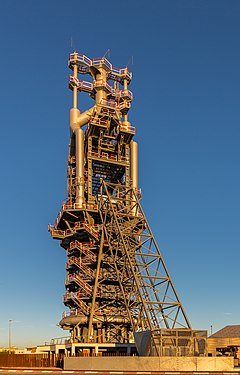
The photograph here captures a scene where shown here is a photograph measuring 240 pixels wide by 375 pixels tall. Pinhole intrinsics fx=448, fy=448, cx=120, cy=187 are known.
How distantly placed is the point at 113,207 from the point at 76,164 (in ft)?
30.2

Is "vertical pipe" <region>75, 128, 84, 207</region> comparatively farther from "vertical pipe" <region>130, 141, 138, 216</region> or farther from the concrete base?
the concrete base

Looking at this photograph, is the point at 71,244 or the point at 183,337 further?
the point at 71,244

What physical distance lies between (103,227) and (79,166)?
1111 centimetres

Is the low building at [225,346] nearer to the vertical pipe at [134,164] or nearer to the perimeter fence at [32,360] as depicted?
the perimeter fence at [32,360]

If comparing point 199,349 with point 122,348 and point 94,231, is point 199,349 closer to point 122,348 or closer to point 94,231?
point 122,348

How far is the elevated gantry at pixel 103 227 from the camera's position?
176 feet

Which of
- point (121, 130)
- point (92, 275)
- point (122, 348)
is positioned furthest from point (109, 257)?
point (121, 130)

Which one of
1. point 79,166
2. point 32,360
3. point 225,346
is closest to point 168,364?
point 32,360

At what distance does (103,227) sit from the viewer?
56.5 metres

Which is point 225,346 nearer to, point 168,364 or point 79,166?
point 168,364

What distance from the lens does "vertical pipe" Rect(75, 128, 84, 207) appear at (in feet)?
203

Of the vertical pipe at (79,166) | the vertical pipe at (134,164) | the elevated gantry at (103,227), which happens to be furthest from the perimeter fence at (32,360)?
the vertical pipe at (134,164)

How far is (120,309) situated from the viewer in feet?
190

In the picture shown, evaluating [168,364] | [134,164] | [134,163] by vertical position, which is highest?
[134,163]
